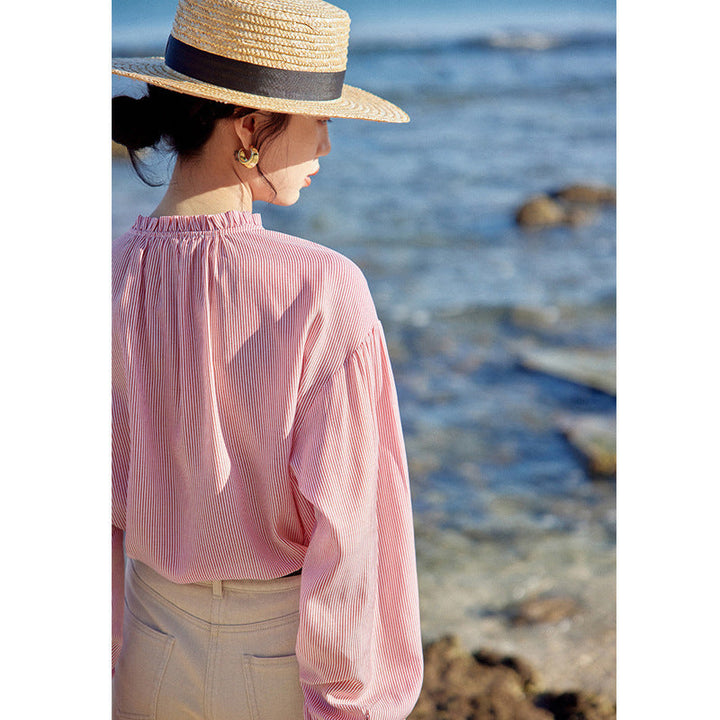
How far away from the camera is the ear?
44.2 inches

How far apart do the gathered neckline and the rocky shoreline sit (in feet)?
5.57

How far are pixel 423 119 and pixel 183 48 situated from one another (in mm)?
2813

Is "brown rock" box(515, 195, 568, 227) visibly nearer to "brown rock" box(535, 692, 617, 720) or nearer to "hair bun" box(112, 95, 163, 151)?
"brown rock" box(535, 692, 617, 720)

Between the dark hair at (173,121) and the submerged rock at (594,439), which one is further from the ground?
the dark hair at (173,121)

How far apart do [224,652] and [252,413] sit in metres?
0.29

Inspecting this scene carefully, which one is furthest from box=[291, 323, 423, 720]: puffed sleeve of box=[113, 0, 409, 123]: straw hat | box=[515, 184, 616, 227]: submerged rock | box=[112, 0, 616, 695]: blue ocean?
box=[515, 184, 616, 227]: submerged rock

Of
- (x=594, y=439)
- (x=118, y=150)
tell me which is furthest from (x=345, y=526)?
(x=594, y=439)

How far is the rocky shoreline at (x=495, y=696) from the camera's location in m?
2.40

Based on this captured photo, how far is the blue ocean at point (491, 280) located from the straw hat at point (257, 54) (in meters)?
1.36

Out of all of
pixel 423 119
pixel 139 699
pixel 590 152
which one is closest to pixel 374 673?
pixel 139 699

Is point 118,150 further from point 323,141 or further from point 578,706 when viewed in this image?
point 578,706

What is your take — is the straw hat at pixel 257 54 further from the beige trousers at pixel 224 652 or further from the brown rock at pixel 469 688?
the brown rock at pixel 469 688

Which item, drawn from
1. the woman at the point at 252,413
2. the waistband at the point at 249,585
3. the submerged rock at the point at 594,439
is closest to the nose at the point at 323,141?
the woman at the point at 252,413
